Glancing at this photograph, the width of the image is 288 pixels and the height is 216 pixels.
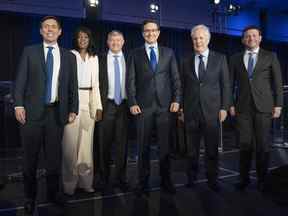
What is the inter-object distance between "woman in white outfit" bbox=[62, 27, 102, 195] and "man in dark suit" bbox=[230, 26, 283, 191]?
1.35m

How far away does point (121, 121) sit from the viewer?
338 cm

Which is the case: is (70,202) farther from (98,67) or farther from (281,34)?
(281,34)

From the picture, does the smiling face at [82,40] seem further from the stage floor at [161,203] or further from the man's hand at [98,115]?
the stage floor at [161,203]

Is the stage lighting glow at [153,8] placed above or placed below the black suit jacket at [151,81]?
above

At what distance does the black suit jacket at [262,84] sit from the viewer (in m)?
3.22

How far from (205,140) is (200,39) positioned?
94 centimetres

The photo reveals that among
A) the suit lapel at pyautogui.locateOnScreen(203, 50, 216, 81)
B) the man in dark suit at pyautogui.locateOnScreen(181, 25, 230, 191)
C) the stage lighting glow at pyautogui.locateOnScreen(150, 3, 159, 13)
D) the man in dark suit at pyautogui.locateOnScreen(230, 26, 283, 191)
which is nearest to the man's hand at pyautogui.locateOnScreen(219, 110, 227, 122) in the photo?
the man in dark suit at pyautogui.locateOnScreen(181, 25, 230, 191)

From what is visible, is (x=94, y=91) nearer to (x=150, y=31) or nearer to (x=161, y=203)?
(x=150, y=31)

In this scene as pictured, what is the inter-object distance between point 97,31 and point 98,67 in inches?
155

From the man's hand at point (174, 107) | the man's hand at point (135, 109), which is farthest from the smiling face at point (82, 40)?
the man's hand at point (174, 107)

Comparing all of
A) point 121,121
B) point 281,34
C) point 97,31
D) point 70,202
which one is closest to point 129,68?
point 121,121

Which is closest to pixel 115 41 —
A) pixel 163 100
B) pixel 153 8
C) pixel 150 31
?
pixel 150 31

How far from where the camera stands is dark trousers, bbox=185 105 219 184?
10.7 ft

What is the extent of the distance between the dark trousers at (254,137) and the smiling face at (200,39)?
72 cm
